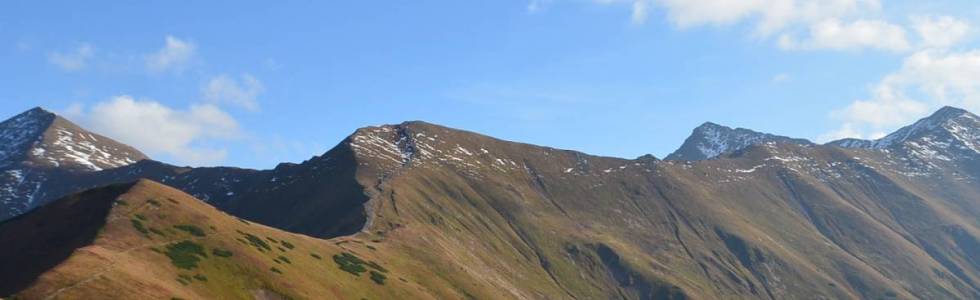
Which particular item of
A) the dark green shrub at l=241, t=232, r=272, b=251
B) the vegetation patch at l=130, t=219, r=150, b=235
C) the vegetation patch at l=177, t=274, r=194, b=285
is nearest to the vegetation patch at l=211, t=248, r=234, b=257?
the dark green shrub at l=241, t=232, r=272, b=251

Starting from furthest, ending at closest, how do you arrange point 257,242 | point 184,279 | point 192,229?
point 257,242 → point 192,229 → point 184,279

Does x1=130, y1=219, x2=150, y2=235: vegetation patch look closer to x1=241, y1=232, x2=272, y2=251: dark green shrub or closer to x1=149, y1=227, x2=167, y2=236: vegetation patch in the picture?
x1=149, y1=227, x2=167, y2=236: vegetation patch

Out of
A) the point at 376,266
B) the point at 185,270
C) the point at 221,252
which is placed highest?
the point at 376,266

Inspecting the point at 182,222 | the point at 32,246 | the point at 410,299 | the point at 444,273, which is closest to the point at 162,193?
the point at 182,222

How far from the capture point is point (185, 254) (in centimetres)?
10869

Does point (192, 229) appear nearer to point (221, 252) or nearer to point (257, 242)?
point (221, 252)

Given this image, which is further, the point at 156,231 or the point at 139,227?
the point at 156,231

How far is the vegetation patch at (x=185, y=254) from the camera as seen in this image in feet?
345

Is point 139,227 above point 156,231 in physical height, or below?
above

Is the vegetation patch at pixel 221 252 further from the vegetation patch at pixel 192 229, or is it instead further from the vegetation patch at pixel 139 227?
the vegetation patch at pixel 139 227

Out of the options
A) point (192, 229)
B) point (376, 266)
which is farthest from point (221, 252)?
point (376, 266)

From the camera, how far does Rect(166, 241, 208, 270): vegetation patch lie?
10506 cm

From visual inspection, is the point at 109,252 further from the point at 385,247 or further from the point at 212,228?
the point at 385,247

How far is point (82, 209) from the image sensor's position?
11812cm
